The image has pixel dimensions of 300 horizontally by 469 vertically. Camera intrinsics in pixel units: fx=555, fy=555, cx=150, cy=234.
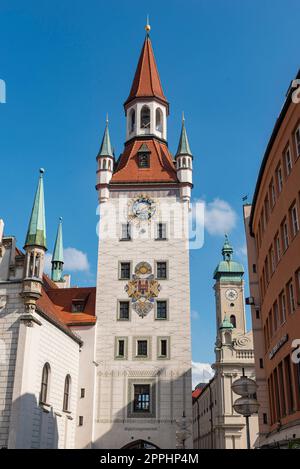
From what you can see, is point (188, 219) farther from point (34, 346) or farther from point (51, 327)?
point (34, 346)

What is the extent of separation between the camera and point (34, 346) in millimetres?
31172

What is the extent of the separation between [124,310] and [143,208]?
8.69 meters

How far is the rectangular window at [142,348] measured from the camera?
41.6 meters

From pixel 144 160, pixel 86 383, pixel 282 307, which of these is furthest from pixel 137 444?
pixel 144 160

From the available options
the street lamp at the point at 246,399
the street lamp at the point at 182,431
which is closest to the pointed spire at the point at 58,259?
the street lamp at the point at 182,431

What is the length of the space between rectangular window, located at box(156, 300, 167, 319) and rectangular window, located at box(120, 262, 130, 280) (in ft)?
10.8

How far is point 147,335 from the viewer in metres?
42.0

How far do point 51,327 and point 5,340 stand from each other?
15.2 feet

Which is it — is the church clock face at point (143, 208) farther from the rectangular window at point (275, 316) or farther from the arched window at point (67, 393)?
the rectangular window at point (275, 316)

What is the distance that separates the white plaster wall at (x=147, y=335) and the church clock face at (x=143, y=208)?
0.56m

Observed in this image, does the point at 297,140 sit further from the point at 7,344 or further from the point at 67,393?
the point at 67,393

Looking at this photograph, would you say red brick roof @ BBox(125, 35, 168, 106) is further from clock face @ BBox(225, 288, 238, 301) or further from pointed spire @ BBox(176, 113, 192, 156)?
clock face @ BBox(225, 288, 238, 301)

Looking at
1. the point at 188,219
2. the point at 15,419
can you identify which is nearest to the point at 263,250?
the point at 188,219

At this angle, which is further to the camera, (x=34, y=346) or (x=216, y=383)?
(x=216, y=383)
